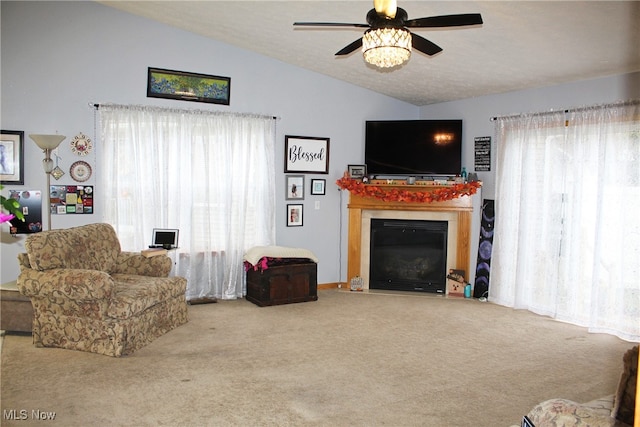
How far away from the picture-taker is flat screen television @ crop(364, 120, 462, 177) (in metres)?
6.69

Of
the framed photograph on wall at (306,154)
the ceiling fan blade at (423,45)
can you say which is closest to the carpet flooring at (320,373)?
the framed photograph on wall at (306,154)

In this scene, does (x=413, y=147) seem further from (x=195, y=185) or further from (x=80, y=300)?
(x=80, y=300)

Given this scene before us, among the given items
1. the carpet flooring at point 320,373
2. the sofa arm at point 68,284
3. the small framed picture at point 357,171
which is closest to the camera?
the carpet flooring at point 320,373

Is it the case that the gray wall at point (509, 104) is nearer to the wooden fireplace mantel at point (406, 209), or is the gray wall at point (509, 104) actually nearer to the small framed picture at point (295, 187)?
the wooden fireplace mantel at point (406, 209)

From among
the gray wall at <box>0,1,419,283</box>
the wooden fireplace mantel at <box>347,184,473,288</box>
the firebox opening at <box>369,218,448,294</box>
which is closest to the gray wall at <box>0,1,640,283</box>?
the gray wall at <box>0,1,419,283</box>

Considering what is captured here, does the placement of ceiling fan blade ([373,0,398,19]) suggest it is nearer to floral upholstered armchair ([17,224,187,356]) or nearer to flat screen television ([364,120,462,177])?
floral upholstered armchair ([17,224,187,356])

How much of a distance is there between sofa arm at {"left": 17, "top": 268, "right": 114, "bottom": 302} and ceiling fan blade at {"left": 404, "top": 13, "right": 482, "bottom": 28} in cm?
302

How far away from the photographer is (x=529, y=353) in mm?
4406

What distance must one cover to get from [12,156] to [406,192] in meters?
4.65

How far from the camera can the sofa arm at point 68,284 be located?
398 centimetres

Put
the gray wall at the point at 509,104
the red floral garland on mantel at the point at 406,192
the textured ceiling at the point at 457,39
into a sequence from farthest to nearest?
the red floral garland on mantel at the point at 406,192, the gray wall at the point at 509,104, the textured ceiling at the point at 457,39

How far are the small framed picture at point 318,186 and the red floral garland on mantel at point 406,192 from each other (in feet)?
0.69

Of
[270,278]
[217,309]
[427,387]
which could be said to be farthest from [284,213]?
[427,387]

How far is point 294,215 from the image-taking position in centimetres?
677
